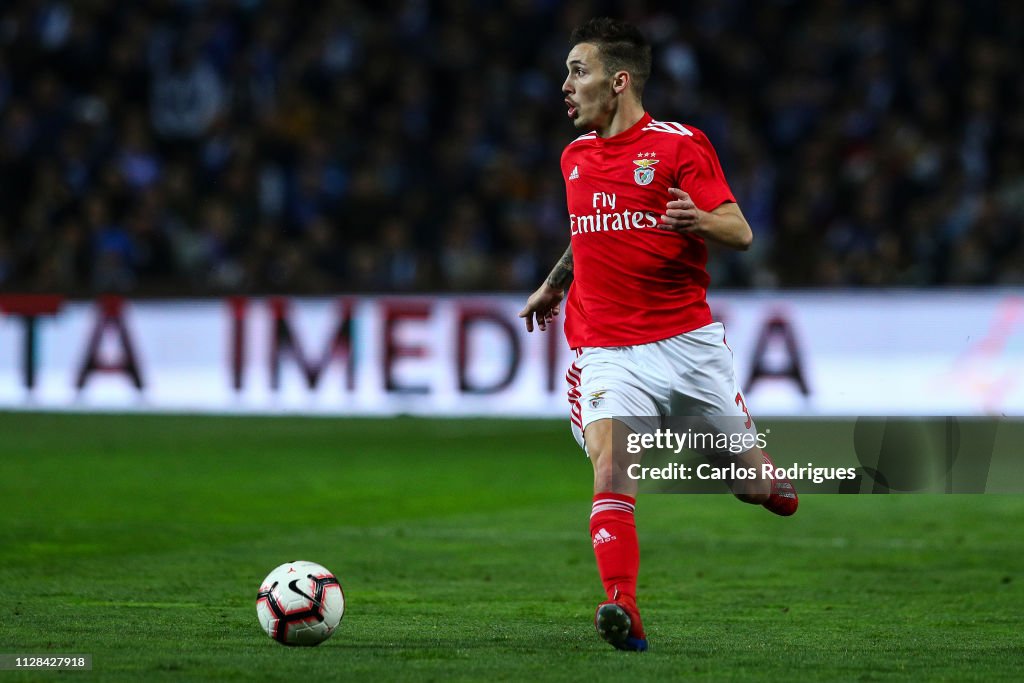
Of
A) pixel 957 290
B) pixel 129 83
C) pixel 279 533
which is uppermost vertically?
pixel 129 83

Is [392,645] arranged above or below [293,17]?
below

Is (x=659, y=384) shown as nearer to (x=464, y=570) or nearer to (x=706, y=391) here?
(x=706, y=391)

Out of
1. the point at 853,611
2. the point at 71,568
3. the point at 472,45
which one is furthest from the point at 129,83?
the point at 853,611

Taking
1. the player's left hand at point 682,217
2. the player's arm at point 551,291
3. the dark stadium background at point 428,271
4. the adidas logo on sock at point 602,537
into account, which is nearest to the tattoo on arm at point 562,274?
the player's arm at point 551,291

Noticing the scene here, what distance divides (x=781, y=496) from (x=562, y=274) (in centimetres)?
119

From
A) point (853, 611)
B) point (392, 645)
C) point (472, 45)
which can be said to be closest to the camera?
point (392, 645)

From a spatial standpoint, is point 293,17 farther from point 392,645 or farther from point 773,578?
point 392,645

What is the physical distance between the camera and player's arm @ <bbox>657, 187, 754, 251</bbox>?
5.41 meters

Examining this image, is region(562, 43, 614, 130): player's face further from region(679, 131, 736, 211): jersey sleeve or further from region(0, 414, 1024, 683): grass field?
region(0, 414, 1024, 683): grass field

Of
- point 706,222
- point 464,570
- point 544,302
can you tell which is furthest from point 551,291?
point 464,570

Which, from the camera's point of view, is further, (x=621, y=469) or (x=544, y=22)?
(x=544, y=22)

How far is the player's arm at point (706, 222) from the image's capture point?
541 centimetres

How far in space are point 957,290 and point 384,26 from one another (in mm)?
8008

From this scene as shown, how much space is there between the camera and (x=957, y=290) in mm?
15453
